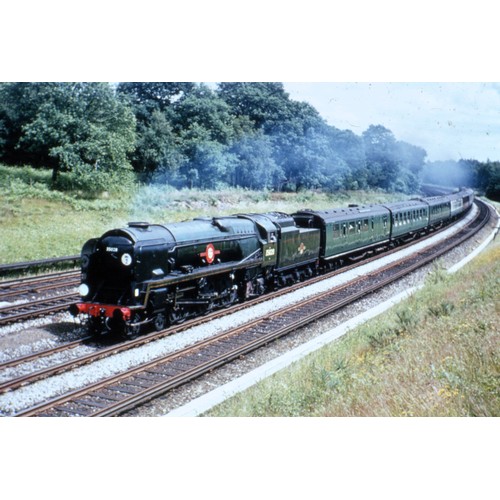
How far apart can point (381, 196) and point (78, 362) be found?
65.3ft

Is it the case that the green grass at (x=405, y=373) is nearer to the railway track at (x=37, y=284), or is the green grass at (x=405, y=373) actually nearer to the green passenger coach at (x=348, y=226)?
the green passenger coach at (x=348, y=226)

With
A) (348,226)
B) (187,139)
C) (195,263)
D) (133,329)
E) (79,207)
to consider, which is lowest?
(133,329)

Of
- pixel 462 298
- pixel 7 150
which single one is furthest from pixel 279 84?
pixel 7 150

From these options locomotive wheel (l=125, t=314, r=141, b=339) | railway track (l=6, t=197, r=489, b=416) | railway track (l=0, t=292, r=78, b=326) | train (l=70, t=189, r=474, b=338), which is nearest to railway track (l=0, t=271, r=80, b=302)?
railway track (l=0, t=292, r=78, b=326)

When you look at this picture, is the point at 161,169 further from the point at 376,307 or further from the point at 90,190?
the point at 376,307

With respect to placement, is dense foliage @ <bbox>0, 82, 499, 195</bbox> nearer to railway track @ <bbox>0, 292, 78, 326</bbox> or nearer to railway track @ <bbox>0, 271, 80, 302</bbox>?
railway track @ <bbox>0, 271, 80, 302</bbox>

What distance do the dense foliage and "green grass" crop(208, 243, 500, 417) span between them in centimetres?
579

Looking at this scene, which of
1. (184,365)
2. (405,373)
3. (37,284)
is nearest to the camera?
(405,373)

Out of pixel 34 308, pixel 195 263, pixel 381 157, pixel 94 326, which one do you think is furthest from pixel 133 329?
pixel 381 157

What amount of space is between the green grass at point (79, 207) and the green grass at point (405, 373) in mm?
9393

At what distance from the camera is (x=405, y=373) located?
7840mm

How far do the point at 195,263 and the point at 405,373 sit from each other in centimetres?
692

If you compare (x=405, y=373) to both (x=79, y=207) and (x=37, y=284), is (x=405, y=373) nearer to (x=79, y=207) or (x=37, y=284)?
(x=37, y=284)

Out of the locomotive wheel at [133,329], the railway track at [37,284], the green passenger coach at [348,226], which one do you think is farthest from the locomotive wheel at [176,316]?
the green passenger coach at [348,226]
